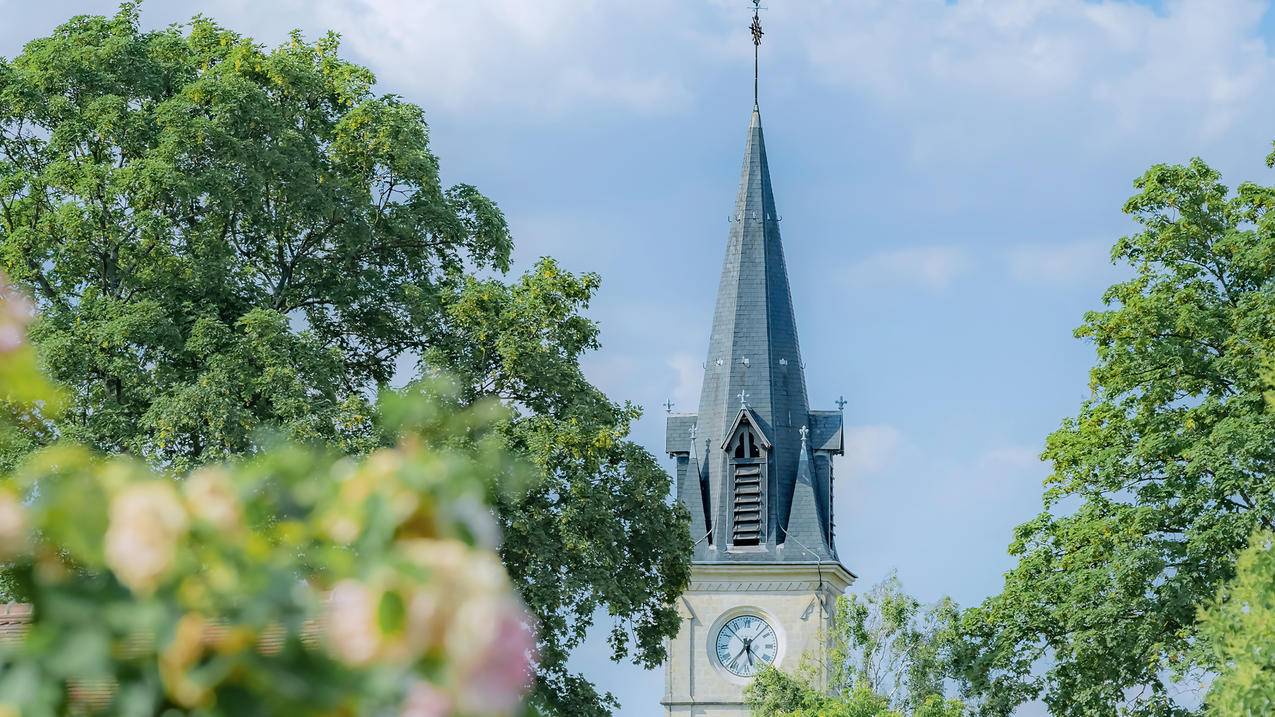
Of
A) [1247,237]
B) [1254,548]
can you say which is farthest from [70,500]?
[1247,237]

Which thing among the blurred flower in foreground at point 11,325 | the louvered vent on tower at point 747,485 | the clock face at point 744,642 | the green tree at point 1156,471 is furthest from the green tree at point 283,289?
the clock face at point 744,642

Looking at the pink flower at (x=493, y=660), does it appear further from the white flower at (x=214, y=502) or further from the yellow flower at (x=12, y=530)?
the yellow flower at (x=12, y=530)

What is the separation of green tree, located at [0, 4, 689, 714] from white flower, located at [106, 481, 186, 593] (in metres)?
20.4

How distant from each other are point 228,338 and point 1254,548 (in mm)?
14358

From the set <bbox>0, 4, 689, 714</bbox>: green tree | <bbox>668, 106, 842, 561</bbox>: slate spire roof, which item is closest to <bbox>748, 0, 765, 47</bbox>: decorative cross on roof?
<bbox>668, 106, 842, 561</bbox>: slate spire roof

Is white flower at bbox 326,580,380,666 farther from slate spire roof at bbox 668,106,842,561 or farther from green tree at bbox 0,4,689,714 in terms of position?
slate spire roof at bbox 668,106,842,561

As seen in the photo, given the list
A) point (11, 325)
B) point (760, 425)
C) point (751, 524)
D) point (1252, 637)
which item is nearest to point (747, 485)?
point (751, 524)

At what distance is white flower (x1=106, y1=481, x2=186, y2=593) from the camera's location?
9.53ft

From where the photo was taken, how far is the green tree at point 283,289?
80.6 ft

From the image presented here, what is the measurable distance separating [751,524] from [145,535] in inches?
2414

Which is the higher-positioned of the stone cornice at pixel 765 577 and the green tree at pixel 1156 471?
the stone cornice at pixel 765 577

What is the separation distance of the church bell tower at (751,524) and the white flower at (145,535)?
60.1 metres

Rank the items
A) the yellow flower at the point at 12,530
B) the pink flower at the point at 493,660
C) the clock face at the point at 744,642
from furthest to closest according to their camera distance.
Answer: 1. the clock face at the point at 744,642
2. the yellow flower at the point at 12,530
3. the pink flower at the point at 493,660

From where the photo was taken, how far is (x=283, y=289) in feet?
91.7
